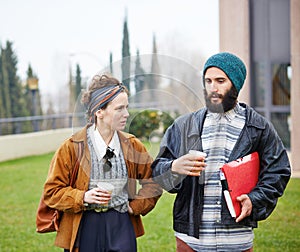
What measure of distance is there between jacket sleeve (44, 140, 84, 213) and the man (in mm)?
367

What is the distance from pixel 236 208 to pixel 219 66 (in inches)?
23.2

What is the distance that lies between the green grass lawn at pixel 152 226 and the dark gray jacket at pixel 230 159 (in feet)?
5.93

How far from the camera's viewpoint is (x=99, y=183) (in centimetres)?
287

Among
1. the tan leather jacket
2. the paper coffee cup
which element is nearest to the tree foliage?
the tan leather jacket

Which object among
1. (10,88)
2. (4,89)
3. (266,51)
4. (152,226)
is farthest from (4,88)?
(152,226)

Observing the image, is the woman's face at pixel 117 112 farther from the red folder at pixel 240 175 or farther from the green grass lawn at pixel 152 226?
the green grass lawn at pixel 152 226

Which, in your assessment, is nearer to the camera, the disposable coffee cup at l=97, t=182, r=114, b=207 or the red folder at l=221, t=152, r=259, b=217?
the red folder at l=221, t=152, r=259, b=217

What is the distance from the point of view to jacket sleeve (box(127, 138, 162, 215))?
9.61ft

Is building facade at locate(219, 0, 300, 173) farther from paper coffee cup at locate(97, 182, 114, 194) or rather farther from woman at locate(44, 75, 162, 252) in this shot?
paper coffee cup at locate(97, 182, 114, 194)

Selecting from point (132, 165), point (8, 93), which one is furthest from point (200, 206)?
point (8, 93)

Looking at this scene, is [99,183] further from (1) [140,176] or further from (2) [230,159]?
(2) [230,159]

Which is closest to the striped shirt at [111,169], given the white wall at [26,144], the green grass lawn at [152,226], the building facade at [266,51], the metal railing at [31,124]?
the green grass lawn at [152,226]

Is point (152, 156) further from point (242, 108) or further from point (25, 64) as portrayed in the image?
point (25, 64)

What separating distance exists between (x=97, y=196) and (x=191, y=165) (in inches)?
16.9
